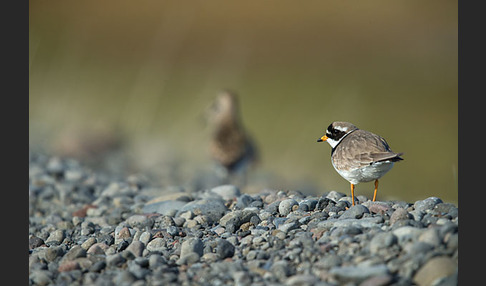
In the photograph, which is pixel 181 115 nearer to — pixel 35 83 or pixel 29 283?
pixel 35 83

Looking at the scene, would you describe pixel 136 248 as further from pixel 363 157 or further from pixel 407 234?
pixel 407 234

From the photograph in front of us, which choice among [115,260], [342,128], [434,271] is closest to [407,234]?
[434,271]

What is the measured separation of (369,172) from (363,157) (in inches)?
7.4

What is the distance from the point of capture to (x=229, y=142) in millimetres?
10953

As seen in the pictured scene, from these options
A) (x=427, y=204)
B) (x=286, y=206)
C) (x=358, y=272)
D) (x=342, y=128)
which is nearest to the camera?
(x=358, y=272)

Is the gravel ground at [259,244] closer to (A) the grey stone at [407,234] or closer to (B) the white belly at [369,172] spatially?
(A) the grey stone at [407,234]

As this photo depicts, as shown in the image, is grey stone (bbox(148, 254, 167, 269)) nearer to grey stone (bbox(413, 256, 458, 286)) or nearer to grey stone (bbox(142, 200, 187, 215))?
grey stone (bbox(142, 200, 187, 215))

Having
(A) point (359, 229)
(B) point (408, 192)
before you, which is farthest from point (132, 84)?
(A) point (359, 229)

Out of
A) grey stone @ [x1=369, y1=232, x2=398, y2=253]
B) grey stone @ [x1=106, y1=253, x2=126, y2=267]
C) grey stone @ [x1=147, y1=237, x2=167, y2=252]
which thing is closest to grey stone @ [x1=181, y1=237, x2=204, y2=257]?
grey stone @ [x1=147, y1=237, x2=167, y2=252]

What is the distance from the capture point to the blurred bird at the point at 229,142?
35.8 ft

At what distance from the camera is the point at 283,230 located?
5.91 metres

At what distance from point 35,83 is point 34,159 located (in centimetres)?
424

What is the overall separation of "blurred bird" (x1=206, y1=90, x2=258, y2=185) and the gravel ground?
8.63 ft

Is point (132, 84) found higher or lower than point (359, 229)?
higher
